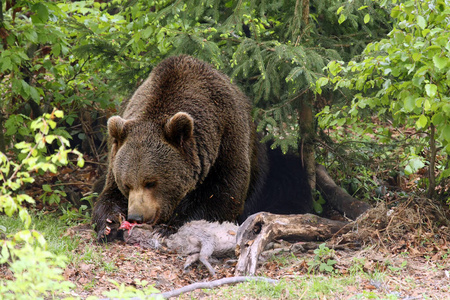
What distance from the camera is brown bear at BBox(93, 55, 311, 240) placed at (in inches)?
204

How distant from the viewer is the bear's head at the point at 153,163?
510cm

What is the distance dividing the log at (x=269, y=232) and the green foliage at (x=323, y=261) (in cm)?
50

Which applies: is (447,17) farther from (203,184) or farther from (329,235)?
(203,184)

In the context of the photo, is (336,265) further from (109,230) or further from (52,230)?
(52,230)

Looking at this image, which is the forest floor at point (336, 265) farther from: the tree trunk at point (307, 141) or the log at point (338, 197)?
the tree trunk at point (307, 141)

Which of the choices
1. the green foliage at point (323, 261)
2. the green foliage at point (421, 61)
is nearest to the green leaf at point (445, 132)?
the green foliage at point (421, 61)

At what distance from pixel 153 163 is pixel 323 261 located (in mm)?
1946

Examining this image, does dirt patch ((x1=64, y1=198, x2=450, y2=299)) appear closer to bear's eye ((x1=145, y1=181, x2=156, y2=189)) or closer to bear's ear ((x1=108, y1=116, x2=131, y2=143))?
bear's eye ((x1=145, y1=181, x2=156, y2=189))

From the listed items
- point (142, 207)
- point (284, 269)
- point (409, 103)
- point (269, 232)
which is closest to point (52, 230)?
point (142, 207)

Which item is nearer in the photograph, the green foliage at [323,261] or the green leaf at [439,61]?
the green leaf at [439,61]

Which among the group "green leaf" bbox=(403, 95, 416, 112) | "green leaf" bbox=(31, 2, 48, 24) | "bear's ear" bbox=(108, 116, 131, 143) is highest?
"green leaf" bbox=(31, 2, 48, 24)

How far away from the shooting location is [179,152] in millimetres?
5363

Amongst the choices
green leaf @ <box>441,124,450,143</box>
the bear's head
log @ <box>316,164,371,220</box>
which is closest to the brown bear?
the bear's head

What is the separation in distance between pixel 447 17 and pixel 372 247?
2.25 m
